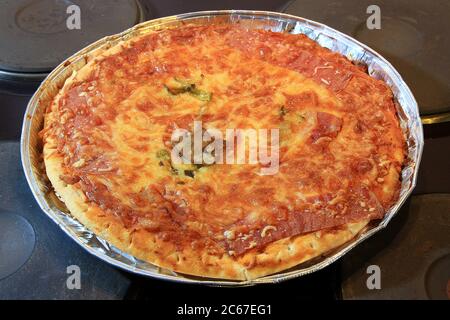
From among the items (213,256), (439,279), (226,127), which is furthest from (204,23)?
(439,279)

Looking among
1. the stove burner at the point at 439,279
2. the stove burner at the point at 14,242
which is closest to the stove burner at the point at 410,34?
the stove burner at the point at 439,279

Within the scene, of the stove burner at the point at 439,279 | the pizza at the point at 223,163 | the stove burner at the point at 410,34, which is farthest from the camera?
the stove burner at the point at 410,34

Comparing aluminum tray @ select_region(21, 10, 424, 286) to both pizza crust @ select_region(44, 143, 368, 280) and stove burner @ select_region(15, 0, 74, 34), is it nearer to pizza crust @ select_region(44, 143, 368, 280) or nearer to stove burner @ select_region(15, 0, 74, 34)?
pizza crust @ select_region(44, 143, 368, 280)

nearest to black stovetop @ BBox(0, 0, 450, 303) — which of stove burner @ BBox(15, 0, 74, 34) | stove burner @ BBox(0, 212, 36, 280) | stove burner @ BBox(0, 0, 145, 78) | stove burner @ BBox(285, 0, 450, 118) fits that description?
stove burner @ BBox(0, 212, 36, 280)

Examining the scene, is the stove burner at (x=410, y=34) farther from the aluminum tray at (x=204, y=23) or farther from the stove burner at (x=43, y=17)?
the stove burner at (x=43, y=17)

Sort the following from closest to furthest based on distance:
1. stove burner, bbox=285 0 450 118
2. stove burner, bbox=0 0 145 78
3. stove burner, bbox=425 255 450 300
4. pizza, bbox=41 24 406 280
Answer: stove burner, bbox=425 255 450 300
pizza, bbox=41 24 406 280
stove burner, bbox=285 0 450 118
stove burner, bbox=0 0 145 78

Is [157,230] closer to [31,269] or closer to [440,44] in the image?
[31,269]

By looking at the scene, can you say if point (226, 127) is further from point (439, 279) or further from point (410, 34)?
point (410, 34)
